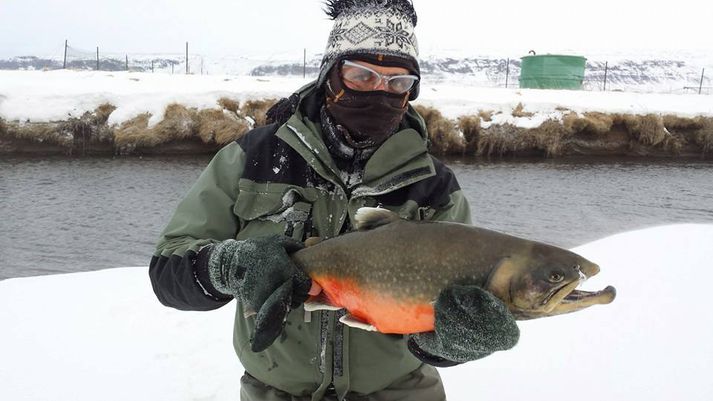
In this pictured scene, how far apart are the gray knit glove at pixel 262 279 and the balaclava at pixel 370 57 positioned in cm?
73

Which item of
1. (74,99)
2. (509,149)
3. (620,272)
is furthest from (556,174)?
(74,99)

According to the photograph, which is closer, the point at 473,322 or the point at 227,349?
the point at 473,322

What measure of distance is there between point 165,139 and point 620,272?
18090 mm

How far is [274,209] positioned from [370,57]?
0.87m

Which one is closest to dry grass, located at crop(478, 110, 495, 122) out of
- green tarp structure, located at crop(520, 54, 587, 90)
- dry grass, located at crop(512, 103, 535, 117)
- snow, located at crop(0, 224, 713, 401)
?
dry grass, located at crop(512, 103, 535, 117)

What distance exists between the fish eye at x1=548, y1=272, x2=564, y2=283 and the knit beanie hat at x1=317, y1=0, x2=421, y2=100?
50.4 inches

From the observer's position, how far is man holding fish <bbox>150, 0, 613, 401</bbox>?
1938mm

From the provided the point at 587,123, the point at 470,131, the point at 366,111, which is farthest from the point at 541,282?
the point at 587,123

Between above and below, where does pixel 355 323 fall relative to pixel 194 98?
below

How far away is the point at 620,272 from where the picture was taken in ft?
19.7

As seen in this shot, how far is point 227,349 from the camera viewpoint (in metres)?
4.64

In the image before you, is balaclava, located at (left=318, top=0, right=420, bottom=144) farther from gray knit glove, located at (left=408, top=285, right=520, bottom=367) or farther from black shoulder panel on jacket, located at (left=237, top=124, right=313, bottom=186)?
gray knit glove, located at (left=408, top=285, right=520, bottom=367)

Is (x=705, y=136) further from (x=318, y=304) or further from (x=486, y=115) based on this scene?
(x=318, y=304)

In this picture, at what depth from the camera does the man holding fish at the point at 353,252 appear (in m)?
1.94
